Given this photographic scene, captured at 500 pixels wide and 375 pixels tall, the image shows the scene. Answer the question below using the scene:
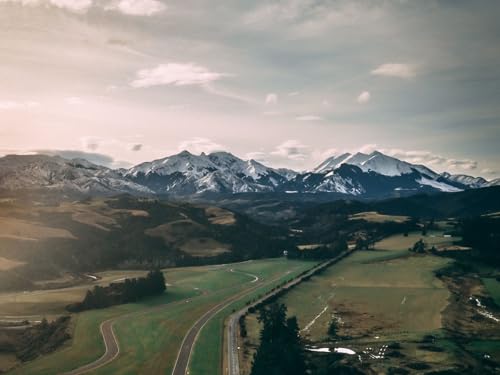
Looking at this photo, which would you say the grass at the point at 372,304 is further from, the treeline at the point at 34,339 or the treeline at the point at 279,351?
the treeline at the point at 34,339

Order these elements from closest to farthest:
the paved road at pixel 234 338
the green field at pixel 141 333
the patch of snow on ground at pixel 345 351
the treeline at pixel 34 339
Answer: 1. the paved road at pixel 234 338
2. the green field at pixel 141 333
3. the patch of snow on ground at pixel 345 351
4. the treeline at pixel 34 339

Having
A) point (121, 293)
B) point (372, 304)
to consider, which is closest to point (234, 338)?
point (372, 304)

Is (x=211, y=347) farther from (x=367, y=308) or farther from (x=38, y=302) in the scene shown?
(x=38, y=302)

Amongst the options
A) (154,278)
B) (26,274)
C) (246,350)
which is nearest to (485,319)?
(246,350)

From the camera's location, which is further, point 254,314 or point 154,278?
point 154,278

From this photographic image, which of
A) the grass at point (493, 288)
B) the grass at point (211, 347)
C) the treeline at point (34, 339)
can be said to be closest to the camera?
the grass at point (211, 347)

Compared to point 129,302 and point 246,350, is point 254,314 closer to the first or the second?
point 246,350

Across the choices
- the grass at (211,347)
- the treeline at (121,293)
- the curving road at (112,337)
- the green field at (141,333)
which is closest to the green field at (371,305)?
the grass at (211,347)
